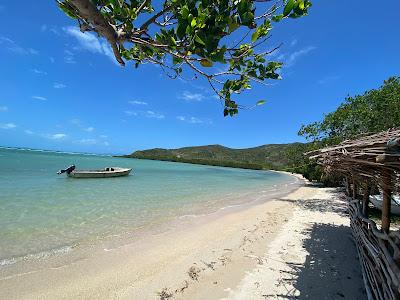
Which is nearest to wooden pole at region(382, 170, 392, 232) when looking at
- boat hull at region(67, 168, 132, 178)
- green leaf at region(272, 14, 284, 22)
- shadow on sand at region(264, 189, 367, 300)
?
shadow on sand at region(264, 189, 367, 300)

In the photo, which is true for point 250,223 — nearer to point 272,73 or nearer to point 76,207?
point 76,207

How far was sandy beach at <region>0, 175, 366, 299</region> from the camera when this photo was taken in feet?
16.2

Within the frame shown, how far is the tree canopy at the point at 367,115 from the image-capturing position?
13094mm

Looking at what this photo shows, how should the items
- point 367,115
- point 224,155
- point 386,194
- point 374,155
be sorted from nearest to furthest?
point 374,155 → point 386,194 → point 367,115 → point 224,155

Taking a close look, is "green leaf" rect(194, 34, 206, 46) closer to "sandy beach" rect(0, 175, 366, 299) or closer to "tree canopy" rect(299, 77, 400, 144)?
"sandy beach" rect(0, 175, 366, 299)

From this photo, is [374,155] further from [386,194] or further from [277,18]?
[277,18]

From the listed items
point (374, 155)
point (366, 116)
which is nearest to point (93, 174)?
point (366, 116)

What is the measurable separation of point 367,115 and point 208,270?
12.1 meters

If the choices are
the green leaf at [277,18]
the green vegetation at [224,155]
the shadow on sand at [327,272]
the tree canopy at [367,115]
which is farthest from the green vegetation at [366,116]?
the green vegetation at [224,155]

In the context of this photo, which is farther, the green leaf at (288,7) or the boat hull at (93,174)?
the boat hull at (93,174)

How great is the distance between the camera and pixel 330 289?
4.99 m

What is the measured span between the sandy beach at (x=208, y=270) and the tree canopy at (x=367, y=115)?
21.9ft

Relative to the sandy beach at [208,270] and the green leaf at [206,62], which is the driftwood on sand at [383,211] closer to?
the sandy beach at [208,270]

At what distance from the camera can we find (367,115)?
14.1 m
